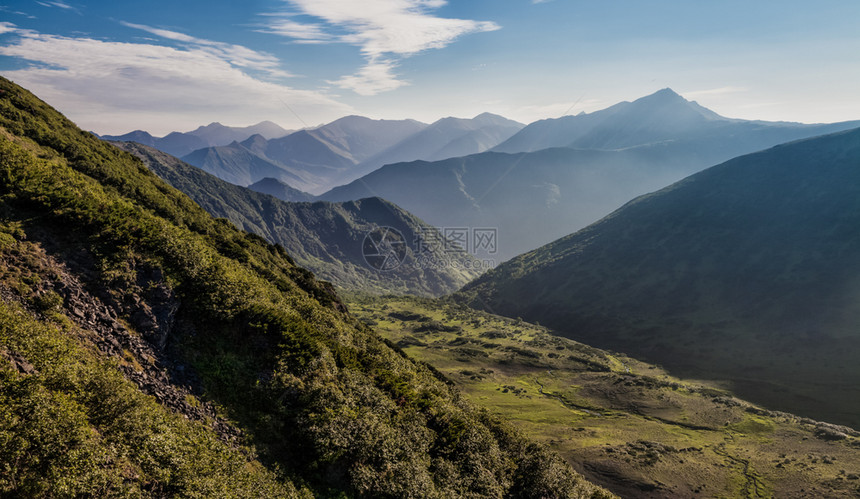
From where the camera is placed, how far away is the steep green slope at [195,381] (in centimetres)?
1856

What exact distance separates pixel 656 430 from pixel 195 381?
128973mm

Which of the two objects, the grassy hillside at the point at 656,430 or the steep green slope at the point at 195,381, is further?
the grassy hillside at the point at 656,430

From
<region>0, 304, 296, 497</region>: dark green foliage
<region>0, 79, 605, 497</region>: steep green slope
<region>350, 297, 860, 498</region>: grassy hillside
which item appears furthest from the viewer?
<region>350, 297, 860, 498</region>: grassy hillside

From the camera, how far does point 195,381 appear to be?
2666 centimetres

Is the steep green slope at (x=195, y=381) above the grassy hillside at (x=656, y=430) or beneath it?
above

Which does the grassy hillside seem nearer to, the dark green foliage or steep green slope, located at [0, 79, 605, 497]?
steep green slope, located at [0, 79, 605, 497]

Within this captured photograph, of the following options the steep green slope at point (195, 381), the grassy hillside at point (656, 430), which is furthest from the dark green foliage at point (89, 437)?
the grassy hillside at point (656, 430)

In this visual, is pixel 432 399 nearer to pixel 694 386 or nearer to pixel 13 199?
pixel 13 199

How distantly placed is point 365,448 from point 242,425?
8391 millimetres

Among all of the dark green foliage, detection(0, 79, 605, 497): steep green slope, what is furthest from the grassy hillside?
the dark green foliage

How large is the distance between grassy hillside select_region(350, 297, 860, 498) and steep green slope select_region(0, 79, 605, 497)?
2599 inches

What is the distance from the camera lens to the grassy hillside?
282ft

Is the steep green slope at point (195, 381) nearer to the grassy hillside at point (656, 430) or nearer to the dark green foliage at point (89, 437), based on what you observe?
the dark green foliage at point (89, 437)

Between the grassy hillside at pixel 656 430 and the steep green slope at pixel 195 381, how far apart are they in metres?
66.0
